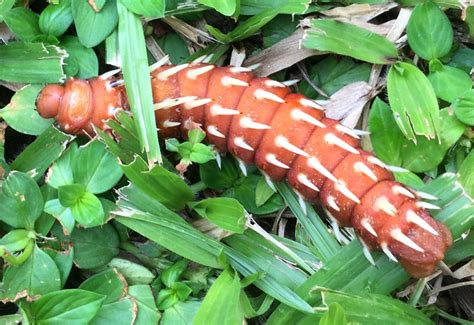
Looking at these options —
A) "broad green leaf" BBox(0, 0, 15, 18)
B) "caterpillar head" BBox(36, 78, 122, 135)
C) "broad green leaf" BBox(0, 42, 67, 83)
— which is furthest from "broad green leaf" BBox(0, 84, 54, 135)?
"broad green leaf" BBox(0, 0, 15, 18)

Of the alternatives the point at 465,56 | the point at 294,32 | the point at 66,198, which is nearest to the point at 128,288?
the point at 66,198

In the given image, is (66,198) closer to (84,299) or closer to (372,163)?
(84,299)

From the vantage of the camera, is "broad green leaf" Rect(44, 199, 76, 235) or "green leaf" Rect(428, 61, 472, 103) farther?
"green leaf" Rect(428, 61, 472, 103)

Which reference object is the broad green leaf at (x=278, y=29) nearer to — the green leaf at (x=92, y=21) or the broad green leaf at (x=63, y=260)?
the green leaf at (x=92, y=21)

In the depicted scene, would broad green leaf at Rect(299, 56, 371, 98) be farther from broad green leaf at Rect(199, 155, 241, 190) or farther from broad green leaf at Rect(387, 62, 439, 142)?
broad green leaf at Rect(199, 155, 241, 190)

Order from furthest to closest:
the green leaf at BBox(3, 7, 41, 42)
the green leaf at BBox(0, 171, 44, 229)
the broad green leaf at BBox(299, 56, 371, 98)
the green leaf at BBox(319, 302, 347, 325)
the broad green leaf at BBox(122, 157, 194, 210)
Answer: the broad green leaf at BBox(299, 56, 371, 98) < the green leaf at BBox(3, 7, 41, 42) < the green leaf at BBox(0, 171, 44, 229) < the broad green leaf at BBox(122, 157, 194, 210) < the green leaf at BBox(319, 302, 347, 325)

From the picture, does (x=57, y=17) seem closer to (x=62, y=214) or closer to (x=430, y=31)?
(x=62, y=214)
